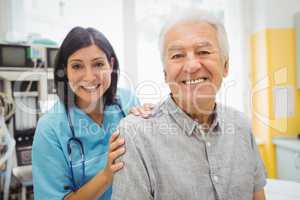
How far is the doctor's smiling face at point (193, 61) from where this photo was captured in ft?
3.02

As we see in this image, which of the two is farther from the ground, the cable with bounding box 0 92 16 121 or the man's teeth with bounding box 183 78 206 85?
the man's teeth with bounding box 183 78 206 85

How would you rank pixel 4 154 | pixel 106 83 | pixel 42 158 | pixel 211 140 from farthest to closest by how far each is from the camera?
pixel 4 154, pixel 106 83, pixel 42 158, pixel 211 140

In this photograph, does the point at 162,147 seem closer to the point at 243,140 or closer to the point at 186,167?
the point at 186,167

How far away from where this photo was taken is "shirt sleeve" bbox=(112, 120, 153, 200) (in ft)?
2.79

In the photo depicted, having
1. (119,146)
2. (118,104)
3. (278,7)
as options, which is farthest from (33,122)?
(278,7)

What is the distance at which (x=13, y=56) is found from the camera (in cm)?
221

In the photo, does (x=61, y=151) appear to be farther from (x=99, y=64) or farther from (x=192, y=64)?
(x=192, y=64)

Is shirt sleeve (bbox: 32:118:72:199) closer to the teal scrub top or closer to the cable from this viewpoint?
the teal scrub top

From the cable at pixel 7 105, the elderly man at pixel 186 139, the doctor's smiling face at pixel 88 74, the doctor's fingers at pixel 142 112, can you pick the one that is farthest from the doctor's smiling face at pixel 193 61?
the cable at pixel 7 105

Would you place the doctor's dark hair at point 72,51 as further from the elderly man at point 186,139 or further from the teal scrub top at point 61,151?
the elderly man at point 186,139

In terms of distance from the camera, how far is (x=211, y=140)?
1.00 m

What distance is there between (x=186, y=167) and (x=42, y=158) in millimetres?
660

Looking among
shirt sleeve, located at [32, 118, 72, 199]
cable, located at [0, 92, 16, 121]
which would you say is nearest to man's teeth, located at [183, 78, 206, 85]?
shirt sleeve, located at [32, 118, 72, 199]

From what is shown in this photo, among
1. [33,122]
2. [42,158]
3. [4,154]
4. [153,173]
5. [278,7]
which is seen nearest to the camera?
[153,173]
